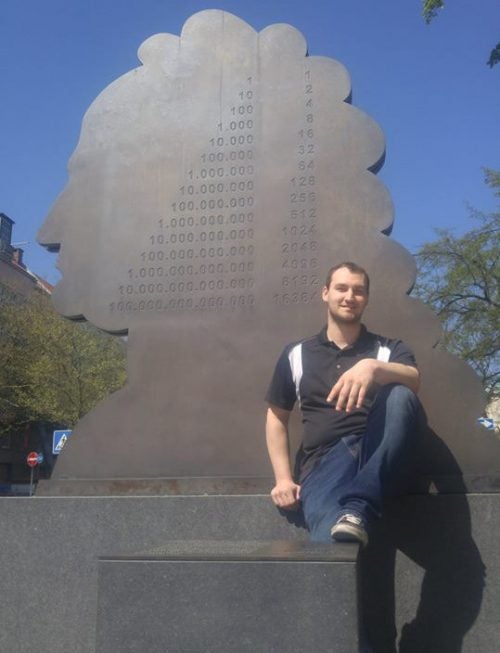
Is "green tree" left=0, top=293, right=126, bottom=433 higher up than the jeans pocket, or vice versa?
"green tree" left=0, top=293, right=126, bottom=433

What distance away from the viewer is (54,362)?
933 inches

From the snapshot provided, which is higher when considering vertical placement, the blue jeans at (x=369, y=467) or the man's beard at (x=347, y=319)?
the man's beard at (x=347, y=319)

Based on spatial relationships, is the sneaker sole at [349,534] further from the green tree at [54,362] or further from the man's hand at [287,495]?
the green tree at [54,362]

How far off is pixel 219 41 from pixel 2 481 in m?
35.7

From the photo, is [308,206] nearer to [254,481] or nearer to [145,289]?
[145,289]

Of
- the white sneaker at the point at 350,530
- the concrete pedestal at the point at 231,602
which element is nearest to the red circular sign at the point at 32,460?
the concrete pedestal at the point at 231,602

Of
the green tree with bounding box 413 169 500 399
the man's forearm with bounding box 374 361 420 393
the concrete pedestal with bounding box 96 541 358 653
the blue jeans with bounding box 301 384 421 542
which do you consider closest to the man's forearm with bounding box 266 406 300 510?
the blue jeans with bounding box 301 384 421 542

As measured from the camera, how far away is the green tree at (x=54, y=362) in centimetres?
2305

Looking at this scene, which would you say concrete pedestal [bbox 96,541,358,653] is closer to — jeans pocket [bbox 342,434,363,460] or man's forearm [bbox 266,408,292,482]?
jeans pocket [bbox 342,434,363,460]

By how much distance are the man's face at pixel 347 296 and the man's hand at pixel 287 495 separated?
2.45 ft

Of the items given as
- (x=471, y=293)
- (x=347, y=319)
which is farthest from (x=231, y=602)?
(x=471, y=293)

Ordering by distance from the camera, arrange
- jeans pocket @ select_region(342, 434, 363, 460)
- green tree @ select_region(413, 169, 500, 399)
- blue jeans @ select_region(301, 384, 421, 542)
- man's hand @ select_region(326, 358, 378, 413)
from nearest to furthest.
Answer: blue jeans @ select_region(301, 384, 421, 542) → man's hand @ select_region(326, 358, 378, 413) → jeans pocket @ select_region(342, 434, 363, 460) → green tree @ select_region(413, 169, 500, 399)

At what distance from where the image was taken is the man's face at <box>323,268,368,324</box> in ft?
10.9

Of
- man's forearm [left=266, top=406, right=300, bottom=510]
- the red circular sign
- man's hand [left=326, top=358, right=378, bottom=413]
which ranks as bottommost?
the red circular sign
